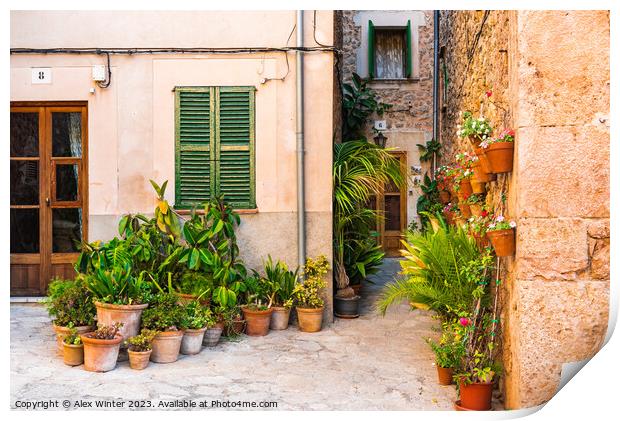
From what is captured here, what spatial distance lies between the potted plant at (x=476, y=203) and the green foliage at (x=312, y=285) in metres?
1.67

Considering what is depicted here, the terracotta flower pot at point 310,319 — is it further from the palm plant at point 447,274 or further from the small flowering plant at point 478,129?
the small flowering plant at point 478,129

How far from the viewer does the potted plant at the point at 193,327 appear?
5.14 m

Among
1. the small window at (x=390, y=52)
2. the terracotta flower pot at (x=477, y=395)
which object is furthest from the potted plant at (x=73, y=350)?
the small window at (x=390, y=52)

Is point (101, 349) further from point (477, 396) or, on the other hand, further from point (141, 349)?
point (477, 396)

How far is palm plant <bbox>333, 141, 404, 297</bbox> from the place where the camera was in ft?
21.2

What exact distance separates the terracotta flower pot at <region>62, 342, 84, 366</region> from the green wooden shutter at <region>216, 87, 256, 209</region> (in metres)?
2.16

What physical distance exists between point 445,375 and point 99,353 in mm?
2608

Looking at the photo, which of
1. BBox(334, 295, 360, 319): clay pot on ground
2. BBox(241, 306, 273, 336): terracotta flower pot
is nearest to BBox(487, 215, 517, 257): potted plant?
BBox(241, 306, 273, 336): terracotta flower pot

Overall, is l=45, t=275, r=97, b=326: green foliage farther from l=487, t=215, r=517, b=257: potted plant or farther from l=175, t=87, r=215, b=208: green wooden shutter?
l=487, t=215, r=517, b=257: potted plant

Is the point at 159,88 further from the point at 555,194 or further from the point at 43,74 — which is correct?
the point at 555,194

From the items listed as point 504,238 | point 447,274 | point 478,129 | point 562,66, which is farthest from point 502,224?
point 562,66

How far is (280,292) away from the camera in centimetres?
605

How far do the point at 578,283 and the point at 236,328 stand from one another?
3.19m
